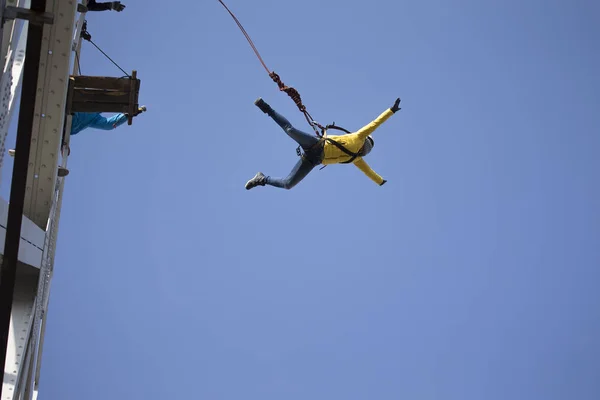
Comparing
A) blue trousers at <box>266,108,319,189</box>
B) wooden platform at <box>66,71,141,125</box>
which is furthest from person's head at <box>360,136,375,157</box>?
wooden platform at <box>66,71,141,125</box>

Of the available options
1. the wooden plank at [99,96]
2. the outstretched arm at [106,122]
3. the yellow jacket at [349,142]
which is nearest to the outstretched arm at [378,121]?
the yellow jacket at [349,142]

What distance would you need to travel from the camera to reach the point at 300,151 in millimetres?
9461

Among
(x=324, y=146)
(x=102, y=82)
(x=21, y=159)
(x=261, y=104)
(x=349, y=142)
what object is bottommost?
(x=21, y=159)

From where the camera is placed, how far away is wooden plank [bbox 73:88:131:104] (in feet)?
24.4

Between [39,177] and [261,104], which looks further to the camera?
[261,104]

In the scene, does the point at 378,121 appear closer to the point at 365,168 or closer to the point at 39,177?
the point at 365,168

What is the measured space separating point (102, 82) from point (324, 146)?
10.7 ft

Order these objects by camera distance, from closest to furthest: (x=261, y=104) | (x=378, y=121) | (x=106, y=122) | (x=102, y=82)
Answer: (x=102, y=82), (x=261, y=104), (x=378, y=121), (x=106, y=122)

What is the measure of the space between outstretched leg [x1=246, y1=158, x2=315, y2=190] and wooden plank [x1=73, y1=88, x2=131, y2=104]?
259 cm

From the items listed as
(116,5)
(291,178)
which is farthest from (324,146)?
(116,5)

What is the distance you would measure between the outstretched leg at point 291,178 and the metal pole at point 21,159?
605cm

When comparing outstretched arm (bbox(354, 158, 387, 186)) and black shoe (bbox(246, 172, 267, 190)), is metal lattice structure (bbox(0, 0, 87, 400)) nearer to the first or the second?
black shoe (bbox(246, 172, 267, 190))

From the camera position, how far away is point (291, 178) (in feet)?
31.5

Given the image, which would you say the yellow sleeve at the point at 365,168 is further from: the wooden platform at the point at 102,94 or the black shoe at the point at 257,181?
the wooden platform at the point at 102,94
